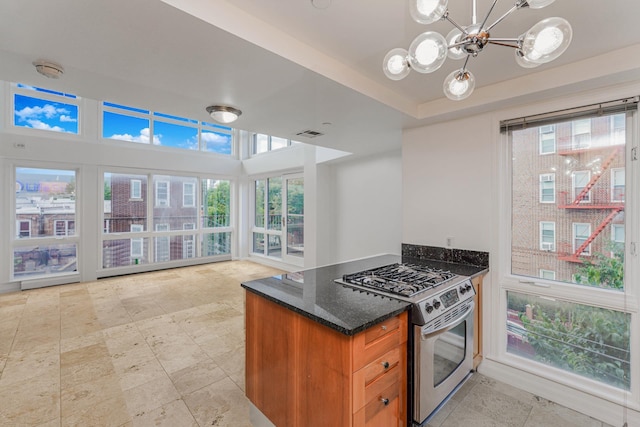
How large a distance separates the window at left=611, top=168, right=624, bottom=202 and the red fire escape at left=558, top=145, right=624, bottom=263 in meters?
0.02

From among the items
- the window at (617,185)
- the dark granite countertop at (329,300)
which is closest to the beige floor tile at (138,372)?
the dark granite countertop at (329,300)

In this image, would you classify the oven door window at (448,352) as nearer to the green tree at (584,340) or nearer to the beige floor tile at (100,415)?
the green tree at (584,340)

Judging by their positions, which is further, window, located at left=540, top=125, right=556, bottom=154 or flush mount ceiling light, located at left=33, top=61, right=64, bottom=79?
window, located at left=540, top=125, right=556, bottom=154

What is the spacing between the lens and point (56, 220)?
5.02m

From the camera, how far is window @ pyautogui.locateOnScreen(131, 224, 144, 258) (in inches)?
229

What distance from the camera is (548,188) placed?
233 centimetres

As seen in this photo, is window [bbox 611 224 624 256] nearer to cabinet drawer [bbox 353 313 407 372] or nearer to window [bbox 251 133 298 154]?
cabinet drawer [bbox 353 313 407 372]

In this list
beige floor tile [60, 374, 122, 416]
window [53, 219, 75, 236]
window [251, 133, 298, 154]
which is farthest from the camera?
window [251, 133, 298, 154]

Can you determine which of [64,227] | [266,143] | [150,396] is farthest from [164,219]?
[150,396]

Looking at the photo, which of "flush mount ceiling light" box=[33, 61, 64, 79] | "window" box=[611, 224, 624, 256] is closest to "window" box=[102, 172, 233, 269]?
"flush mount ceiling light" box=[33, 61, 64, 79]

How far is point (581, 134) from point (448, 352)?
1.94m

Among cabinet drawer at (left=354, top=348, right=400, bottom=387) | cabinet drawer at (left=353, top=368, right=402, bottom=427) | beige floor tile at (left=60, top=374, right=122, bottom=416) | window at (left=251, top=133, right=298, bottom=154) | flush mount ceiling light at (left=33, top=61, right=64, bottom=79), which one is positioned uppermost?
window at (left=251, top=133, right=298, bottom=154)

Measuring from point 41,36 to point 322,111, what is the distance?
1829mm

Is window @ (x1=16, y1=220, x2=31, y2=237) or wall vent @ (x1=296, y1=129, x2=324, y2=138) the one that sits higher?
wall vent @ (x1=296, y1=129, x2=324, y2=138)
